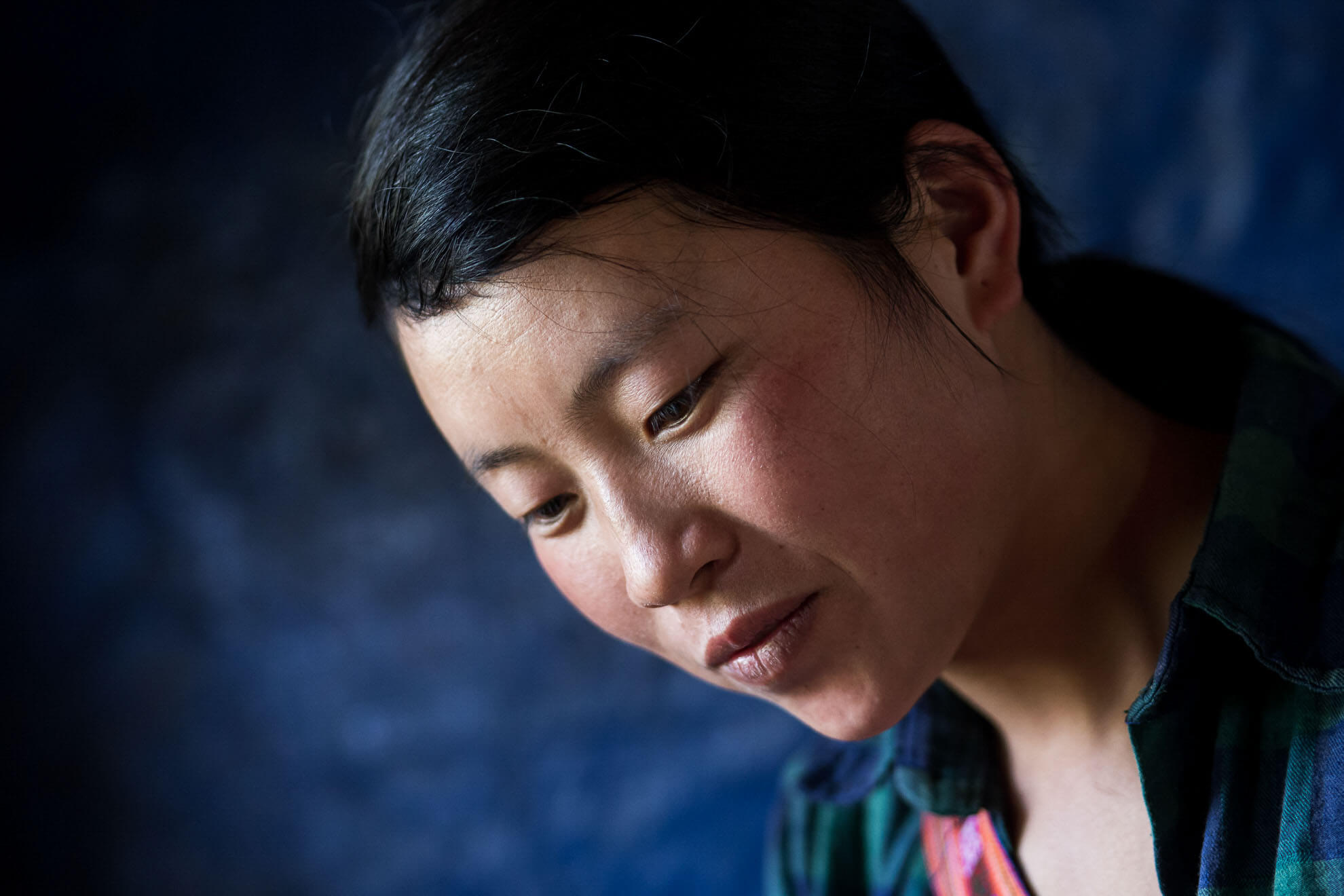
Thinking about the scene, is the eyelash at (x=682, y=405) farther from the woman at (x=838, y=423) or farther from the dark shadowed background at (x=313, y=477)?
the dark shadowed background at (x=313, y=477)

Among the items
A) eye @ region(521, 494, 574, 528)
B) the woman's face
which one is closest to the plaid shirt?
the woman's face

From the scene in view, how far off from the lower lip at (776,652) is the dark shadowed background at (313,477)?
582 mm

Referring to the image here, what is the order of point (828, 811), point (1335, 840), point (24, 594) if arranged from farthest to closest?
point (24, 594) → point (828, 811) → point (1335, 840)

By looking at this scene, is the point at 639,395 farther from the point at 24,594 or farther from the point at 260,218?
the point at 24,594

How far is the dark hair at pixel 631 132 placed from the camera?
60 centimetres

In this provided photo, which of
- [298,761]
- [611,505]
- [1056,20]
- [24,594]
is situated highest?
[1056,20]

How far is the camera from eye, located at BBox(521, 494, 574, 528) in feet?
2.25

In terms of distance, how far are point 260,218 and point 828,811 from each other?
2.76 ft

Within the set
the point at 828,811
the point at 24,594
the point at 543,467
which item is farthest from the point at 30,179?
the point at 828,811

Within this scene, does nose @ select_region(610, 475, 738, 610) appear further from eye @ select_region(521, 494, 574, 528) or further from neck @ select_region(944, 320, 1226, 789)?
neck @ select_region(944, 320, 1226, 789)

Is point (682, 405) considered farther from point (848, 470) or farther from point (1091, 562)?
point (1091, 562)

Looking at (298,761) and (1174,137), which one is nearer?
(1174,137)

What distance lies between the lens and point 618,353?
586 mm

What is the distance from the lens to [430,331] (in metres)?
0.66
